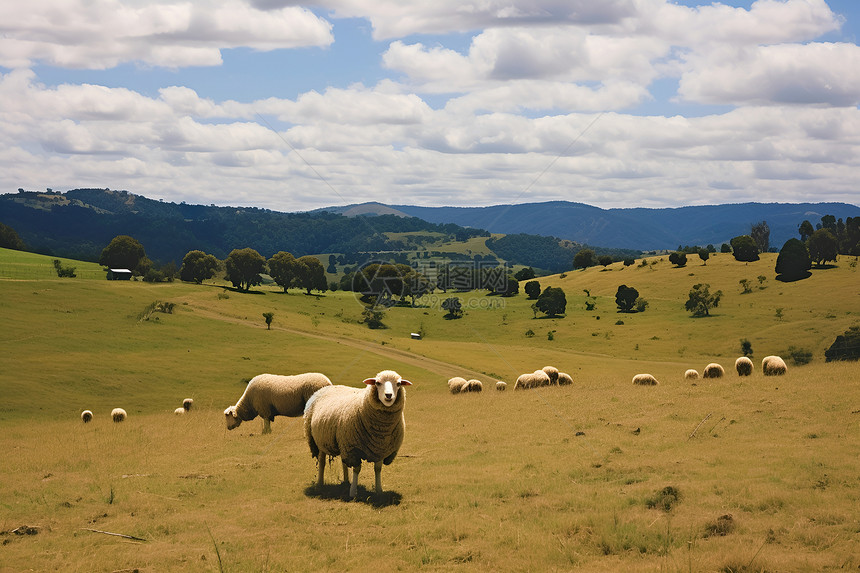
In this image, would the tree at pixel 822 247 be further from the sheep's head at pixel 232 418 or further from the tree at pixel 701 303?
the sheep's head at pixel 232 418

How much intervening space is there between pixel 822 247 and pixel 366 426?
122 m

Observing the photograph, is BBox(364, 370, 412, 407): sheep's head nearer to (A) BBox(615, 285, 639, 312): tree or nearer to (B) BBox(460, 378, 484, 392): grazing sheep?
(B) BBox(460, 378, 484, 392): grazing sheep

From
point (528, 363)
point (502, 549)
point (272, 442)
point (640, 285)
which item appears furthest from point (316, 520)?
point (640, 285)

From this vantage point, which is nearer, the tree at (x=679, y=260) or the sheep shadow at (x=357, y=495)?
the sheep shadow at (x=357, y=495)

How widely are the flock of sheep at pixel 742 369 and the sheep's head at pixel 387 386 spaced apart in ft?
76.2

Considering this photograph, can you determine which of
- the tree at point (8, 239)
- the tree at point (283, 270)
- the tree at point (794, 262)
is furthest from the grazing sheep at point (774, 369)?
the tree at point (8, 239)

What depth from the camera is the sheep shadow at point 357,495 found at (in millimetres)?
15165

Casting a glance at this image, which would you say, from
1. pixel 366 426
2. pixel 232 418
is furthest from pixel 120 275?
pixel 366 426

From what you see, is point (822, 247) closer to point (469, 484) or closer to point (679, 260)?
point (679, 260)

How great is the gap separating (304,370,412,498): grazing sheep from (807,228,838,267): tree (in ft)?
393

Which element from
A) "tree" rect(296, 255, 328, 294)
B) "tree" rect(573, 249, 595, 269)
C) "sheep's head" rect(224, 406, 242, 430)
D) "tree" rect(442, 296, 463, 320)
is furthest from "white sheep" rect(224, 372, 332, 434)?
"tree" rect(573, 249, 595, 269)

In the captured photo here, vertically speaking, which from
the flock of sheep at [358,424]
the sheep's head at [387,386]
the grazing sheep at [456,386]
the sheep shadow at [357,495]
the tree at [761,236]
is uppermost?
the tree at [761,236]

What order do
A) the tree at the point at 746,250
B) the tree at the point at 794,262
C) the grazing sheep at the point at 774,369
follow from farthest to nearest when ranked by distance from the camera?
the tree at the point at 746,250 < the tree at the point at 794,262 < the grazing sheep at the point at 774,369

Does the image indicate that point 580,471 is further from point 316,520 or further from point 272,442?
point 272,442
